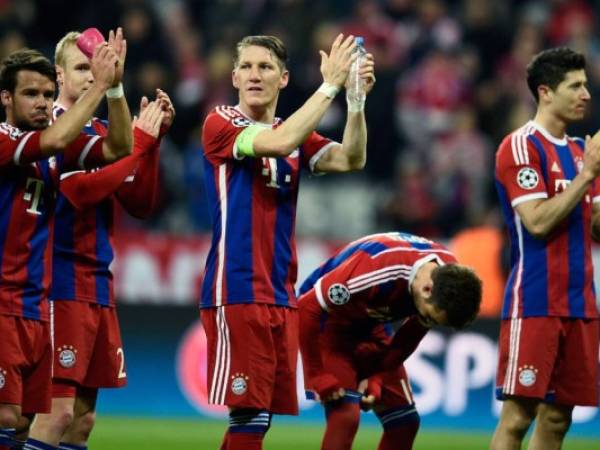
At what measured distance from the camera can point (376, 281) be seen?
281 inches

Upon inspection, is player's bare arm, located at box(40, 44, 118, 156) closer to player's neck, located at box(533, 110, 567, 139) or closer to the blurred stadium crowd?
player's neck, located at box(533, 110, 567, 139)

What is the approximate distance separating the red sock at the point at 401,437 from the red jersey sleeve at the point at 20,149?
2.50m

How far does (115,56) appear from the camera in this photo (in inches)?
247

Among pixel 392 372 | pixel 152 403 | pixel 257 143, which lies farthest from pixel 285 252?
pixel 152 403

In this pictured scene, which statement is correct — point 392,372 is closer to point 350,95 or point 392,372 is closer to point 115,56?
Answer: point 350,95

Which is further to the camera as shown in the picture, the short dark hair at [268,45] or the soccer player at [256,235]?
the short dark hair at [268,45]

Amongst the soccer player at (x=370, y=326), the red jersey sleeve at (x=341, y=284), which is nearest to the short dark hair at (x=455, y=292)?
the soccer player at (x=370, y=326)

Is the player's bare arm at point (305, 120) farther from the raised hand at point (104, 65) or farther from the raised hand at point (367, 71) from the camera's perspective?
the raised hand at point (104, 65)

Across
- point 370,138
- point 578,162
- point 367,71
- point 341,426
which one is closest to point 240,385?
point 341,426

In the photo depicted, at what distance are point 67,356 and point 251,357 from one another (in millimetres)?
1033

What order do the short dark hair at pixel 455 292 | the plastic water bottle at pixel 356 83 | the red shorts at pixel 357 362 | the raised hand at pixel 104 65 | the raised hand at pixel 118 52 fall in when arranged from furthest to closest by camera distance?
the red shorts at pixel 357 362 < the plastic water bottle at pixel 356 83 < the short dark hair at pixel 455 292 < the raised hand at pixel 118 52 < the raised hand at pixel 104 65

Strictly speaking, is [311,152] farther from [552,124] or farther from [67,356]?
[67,356]

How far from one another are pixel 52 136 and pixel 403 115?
9281mm

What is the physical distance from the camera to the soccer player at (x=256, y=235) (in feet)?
21.4
